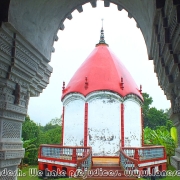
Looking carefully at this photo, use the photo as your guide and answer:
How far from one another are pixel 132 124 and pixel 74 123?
9.88ft

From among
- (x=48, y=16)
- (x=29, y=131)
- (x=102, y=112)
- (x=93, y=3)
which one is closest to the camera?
(x=48, y=16)

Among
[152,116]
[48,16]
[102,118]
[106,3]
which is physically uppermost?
[152,116]

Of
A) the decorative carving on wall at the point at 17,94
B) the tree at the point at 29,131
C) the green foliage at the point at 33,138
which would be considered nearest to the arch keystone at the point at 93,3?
the decorative carving on wall at the point at 17,94

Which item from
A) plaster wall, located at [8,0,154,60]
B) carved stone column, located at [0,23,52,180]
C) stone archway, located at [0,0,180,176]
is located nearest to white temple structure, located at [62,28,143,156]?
stone archway, located at [0,0,180,176]

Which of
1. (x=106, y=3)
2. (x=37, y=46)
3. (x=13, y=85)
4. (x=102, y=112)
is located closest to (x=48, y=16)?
(x=37, y=46)

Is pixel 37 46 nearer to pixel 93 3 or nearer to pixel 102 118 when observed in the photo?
pixel 93 3

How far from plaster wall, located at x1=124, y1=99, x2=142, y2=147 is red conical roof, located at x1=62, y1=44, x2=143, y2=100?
26.9 inches

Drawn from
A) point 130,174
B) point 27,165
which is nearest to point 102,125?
point 130,174

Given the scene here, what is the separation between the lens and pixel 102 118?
12.8m

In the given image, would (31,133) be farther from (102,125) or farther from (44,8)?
(44,8)

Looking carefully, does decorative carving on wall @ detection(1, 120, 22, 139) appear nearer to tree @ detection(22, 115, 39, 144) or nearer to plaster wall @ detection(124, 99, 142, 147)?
plaster wall @ detection(124, 99, 142, 147)

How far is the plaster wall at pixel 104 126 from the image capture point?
12.4 m

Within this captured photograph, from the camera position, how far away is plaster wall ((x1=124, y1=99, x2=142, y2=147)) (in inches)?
504

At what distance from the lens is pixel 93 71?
14.0 metres
